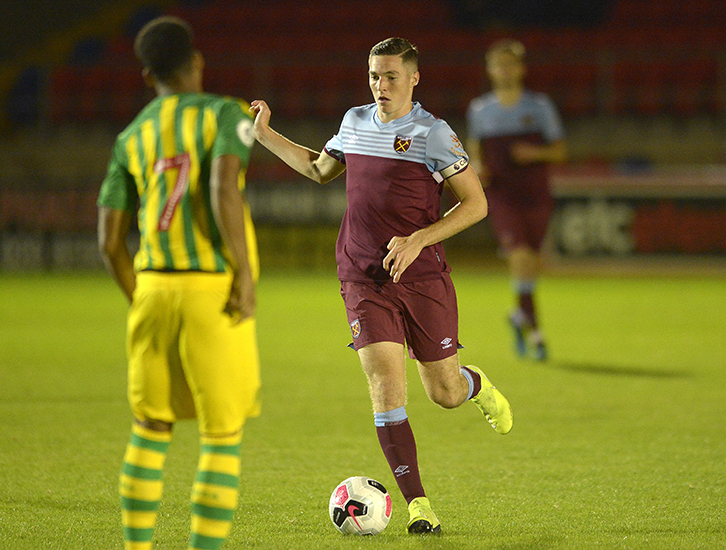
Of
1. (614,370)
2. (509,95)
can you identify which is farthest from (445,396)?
(509,95)

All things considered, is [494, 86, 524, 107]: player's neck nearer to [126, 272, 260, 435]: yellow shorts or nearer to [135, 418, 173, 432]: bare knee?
[126, 272, 260, 435]: yellow shorts

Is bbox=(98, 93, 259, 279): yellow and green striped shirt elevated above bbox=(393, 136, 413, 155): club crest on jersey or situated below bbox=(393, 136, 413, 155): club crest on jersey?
below

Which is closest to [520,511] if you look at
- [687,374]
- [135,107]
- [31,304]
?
[687,374]

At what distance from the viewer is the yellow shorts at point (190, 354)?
8.79 feet

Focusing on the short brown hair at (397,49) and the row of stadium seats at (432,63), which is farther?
the row of stadium seats at (432,63)

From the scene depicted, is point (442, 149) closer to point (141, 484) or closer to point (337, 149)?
point (337, 149)

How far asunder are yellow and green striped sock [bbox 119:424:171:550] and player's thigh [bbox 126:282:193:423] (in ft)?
0.27

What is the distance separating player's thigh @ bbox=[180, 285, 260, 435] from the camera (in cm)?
268

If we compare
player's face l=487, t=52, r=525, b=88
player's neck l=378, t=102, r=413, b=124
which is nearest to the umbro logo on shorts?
player's neck l=378, t=102, r=413, b=124

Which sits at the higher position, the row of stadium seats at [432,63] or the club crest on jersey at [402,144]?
the row of stadium seats at [432,63]

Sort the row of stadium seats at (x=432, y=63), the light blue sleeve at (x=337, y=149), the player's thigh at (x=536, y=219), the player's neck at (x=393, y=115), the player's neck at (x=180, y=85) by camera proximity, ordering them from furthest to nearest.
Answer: the row of stadium seats at (x=432, y=63) < the player's thigh at (x=536, y=219) < the light blue sleeve at (x=337, y=149) < the player's neck at (x=393, y=115) < the player's neck at (x=180, y=85)

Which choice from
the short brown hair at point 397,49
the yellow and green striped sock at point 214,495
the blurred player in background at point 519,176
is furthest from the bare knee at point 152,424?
the blurred player in background at point 519,176

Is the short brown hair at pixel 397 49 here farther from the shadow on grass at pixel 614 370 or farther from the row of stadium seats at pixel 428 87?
the row of stadium seats at pixel 428 87

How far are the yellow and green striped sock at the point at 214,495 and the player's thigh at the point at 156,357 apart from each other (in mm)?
144
